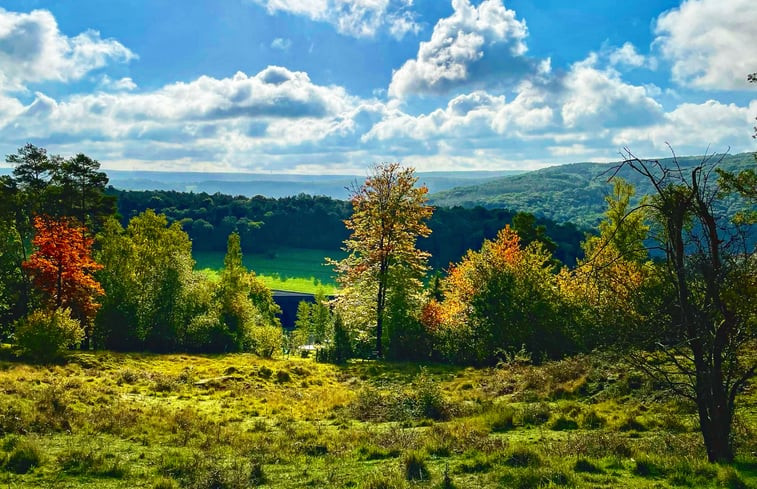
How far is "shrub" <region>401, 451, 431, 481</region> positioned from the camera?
12859 millimetres

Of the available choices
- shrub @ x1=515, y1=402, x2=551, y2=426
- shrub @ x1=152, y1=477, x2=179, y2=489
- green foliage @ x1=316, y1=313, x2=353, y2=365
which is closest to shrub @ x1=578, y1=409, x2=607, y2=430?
shrub @ x1=515, y1=402, x2=551, y2=426

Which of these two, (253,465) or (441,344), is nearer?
(253,465)

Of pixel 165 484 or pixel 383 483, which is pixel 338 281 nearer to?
pixel 165 484

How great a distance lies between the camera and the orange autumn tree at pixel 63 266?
4388 centimetres

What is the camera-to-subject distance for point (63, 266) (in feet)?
148

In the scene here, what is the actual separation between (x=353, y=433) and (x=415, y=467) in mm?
5606

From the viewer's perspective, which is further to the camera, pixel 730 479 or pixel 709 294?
pixel 709 294

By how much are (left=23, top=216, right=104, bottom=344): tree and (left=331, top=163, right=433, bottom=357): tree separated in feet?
75.1

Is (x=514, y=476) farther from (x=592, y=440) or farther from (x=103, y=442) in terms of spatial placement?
(x=103, y=442)

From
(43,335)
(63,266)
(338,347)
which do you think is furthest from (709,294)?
(63,266)

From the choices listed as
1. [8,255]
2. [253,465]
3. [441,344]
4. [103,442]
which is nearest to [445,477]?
[253,465]

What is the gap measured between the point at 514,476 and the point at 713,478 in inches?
165

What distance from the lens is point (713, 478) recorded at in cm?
1126

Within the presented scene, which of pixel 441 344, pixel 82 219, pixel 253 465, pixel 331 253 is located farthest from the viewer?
pixel 331 253
